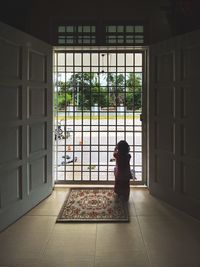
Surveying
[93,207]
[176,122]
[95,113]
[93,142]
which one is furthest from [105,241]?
[95,113]

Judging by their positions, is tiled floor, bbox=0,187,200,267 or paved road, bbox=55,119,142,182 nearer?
tiled floor, bbox=0,187,200,267

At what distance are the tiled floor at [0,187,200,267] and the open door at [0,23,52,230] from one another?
291 millimetres

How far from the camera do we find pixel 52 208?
4043mm

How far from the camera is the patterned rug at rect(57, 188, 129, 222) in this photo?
3691 mm

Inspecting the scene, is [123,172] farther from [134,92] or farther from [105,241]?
[105,241]

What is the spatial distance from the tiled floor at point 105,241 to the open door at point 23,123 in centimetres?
29

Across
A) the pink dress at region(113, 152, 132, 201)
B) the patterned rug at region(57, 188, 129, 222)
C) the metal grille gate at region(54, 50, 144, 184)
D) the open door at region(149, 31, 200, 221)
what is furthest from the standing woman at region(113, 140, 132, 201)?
the metal grille gate at region(54, 50, 144, 184)

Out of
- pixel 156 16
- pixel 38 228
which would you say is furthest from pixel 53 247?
pixel 156 16

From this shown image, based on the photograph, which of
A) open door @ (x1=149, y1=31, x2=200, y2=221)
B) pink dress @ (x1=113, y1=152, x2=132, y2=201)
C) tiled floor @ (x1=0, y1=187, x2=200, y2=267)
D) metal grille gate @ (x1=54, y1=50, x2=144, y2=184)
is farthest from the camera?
metal grille gate @ (x1=54, y1=50, x2=144, y2=184)

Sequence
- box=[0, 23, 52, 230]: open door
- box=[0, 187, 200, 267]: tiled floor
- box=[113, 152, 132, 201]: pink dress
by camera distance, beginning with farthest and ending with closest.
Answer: box=[113, 152, 132, 201]: pink dress < box=[0, 23, 52, 230]: open door < box=[0, 187, 200, 267]: tiled floor

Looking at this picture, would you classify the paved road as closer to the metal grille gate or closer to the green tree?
the metal grille gate

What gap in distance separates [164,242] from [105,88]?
111 inches

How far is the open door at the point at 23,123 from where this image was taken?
334 cm

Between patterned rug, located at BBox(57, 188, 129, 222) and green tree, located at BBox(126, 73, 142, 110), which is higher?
green tree, located at BBox(126, 73, 142, 110)
